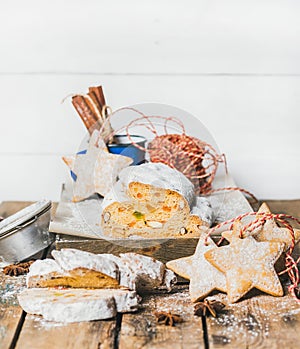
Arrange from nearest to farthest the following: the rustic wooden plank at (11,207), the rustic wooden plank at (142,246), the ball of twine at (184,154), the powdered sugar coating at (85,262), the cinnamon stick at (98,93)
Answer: the powdered sugar coating at (85,262)
the rustic wooden plank at (142,246)
the ball of twine at (184,154)
the cinnamon stick at (98,93)
the rustic wooden plank at (11,207)

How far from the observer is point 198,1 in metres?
1.97

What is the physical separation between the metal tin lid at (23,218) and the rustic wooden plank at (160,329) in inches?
13.8

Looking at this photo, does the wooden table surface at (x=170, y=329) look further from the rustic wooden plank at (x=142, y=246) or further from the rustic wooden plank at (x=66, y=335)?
the rustic wooden plank at (x=142, y=246)

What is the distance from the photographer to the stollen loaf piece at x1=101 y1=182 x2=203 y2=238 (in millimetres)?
1479

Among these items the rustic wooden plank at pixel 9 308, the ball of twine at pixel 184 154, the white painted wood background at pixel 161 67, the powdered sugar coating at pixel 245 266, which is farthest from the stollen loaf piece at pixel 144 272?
the white painted wood background at pixel 161 67

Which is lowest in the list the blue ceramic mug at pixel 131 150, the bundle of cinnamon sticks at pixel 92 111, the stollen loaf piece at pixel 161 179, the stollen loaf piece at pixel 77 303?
the stollen loaf piece at pixel 77 303

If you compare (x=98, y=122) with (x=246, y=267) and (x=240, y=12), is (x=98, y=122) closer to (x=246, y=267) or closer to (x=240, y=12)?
(x=240, y=12)

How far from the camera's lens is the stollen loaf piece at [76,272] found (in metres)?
1.27

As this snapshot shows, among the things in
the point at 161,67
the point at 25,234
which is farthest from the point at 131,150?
the point at 25,234

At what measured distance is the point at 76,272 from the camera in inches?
50.0

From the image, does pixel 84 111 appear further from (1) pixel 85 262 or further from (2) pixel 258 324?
(2) pixel 258 324

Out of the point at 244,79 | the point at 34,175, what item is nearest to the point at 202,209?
the point at 244,79

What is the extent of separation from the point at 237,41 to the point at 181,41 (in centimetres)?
17

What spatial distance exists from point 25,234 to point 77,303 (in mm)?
331
